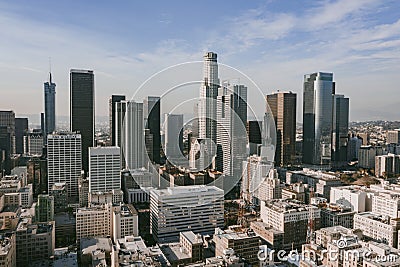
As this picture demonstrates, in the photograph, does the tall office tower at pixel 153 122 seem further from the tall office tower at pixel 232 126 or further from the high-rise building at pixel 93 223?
the high-rise building at pixel 93 223

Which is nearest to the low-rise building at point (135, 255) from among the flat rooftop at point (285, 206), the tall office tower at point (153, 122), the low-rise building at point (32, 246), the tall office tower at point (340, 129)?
the low-rise building at point (32, 246)

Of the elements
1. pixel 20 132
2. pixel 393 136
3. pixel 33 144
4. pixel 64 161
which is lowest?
pixel 64 161

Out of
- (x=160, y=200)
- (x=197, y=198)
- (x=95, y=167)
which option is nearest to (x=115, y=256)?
(x=160, y=200)

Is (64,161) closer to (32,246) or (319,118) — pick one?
(32,246)

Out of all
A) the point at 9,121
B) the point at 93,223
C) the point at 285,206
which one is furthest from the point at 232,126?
the point at 9,121

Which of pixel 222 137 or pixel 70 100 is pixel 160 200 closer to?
pixel 222 137

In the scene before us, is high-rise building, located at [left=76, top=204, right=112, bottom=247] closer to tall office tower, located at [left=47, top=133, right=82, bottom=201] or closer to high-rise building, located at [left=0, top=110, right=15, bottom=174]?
tall office tower, located at [left=47, top=133, right=82, bottom=201]
